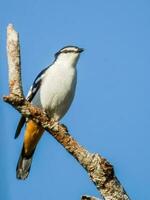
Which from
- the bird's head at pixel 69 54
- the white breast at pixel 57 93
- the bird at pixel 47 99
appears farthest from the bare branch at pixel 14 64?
the bird's head at pixel 69 54

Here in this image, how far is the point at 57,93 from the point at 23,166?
1124 mm

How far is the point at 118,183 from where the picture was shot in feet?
13.7

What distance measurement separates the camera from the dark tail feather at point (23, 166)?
7.53 meters

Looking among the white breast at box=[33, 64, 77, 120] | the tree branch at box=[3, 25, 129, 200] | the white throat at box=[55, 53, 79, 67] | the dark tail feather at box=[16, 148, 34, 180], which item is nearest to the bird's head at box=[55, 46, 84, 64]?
the white throat at box=[55, 53, 79, 67]

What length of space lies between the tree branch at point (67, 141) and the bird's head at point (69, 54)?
3662 mm

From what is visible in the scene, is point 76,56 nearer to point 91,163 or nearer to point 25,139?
point 25,139

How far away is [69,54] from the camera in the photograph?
8.89 meters

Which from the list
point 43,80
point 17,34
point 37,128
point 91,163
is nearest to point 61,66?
point 43,80

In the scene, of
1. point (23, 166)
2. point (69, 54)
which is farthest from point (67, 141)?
point (69, 54)

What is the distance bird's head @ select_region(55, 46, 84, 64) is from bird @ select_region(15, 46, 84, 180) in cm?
40

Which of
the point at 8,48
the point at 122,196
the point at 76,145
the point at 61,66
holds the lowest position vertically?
the point at 122,196

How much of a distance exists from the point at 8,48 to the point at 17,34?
0.21 metres

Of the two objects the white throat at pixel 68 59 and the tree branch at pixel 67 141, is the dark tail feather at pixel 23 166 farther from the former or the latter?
the tree branch at pixel 67 141

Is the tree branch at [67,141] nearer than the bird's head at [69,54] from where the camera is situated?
Yes
